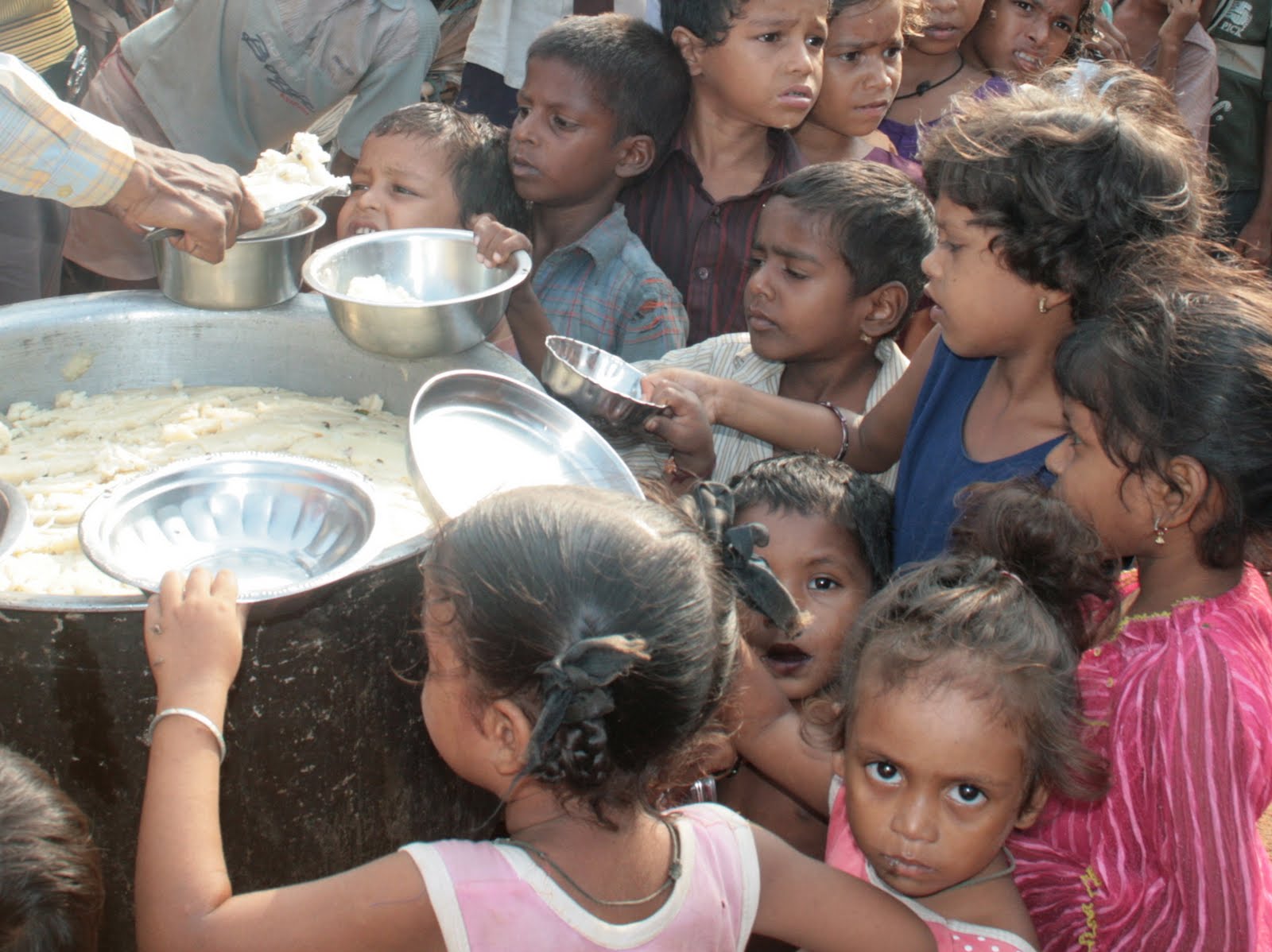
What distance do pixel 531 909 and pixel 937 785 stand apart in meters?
0.54

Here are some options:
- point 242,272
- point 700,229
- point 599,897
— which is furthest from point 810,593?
point 242,272

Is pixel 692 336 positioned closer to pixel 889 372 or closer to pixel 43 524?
pixel 889 372

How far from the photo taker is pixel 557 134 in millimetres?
2951

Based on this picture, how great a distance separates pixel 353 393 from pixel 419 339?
1.55 feet

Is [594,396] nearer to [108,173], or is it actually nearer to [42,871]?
[108,173]

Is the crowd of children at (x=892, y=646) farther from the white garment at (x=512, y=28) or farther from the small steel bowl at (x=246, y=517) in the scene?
the white garment at (x=512, y=28)

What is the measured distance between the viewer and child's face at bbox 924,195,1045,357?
1.90 m

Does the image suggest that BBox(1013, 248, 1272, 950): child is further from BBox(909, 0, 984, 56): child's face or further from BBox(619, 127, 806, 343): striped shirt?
BBox(909, 0, 984, 56): child's face

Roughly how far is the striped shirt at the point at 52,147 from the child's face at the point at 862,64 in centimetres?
183

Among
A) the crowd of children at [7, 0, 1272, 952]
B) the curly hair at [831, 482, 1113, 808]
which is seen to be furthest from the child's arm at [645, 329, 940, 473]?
the curly hair at [831, 482, 1113, 808]

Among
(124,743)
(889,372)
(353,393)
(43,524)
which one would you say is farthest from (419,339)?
(889,372)

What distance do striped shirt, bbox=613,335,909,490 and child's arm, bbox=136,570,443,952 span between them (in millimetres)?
1412

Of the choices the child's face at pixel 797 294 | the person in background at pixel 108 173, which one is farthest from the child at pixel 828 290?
the person in background at pixel 108 173

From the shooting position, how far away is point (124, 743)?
1.61 metres
